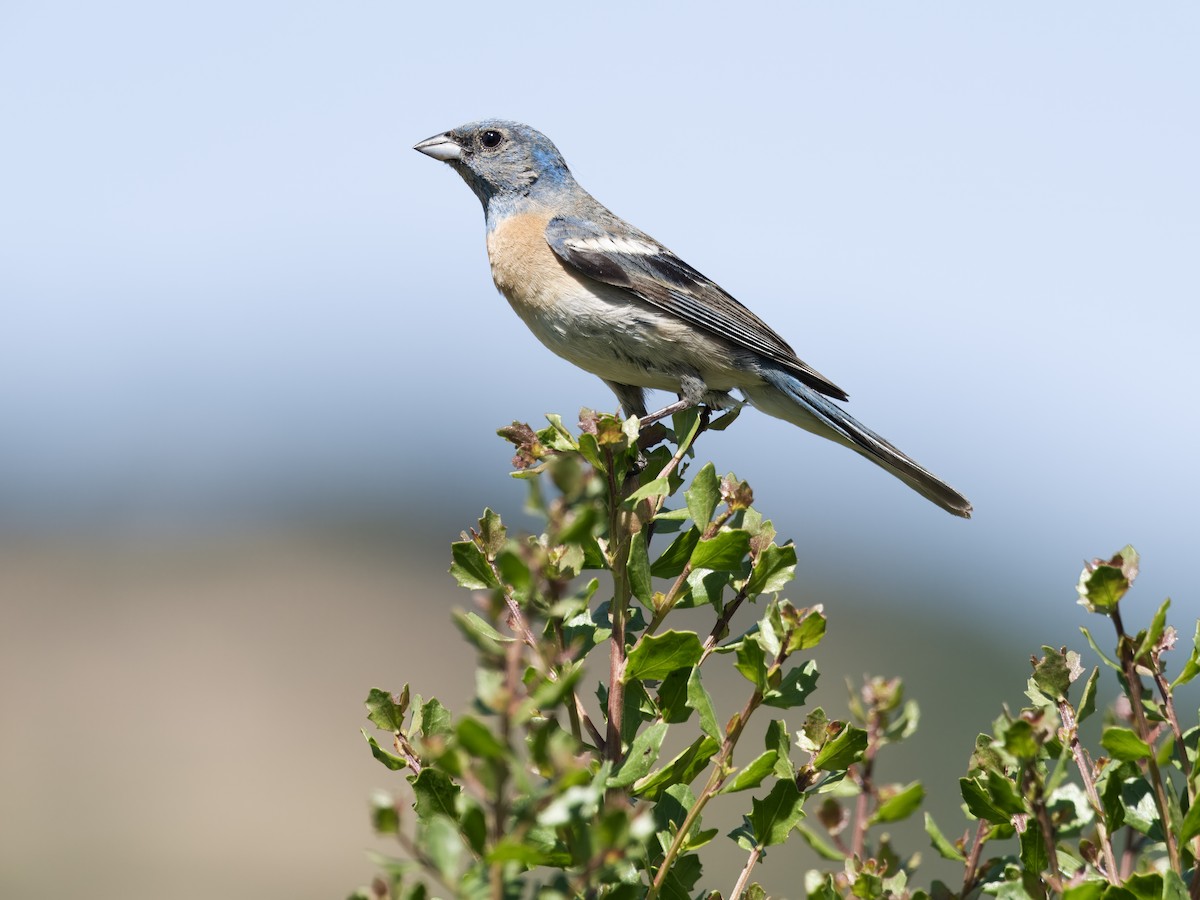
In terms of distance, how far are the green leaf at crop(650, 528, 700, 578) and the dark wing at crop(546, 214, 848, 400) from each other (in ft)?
11.7

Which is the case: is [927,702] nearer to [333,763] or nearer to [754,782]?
[333,763]

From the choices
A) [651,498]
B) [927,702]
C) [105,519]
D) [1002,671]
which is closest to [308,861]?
[927,702]

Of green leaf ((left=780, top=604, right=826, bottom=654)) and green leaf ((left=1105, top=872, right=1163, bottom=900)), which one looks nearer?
green leaf ((left=1105, top=872, right=1163, bottom=900))

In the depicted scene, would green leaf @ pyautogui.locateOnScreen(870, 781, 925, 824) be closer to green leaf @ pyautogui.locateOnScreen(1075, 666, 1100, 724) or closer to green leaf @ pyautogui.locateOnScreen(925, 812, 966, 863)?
green leaf @ pyautogui.locateOnScreen(925, 812, 966, 863)

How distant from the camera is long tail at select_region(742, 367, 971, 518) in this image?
5484 millimetres

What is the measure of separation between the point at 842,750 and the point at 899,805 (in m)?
0.34

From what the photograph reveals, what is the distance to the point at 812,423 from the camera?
6.05 m

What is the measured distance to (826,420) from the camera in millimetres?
5977

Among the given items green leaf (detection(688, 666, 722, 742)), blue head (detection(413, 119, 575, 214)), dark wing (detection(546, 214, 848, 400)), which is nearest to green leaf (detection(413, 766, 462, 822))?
green leaf (detection(688, 666, 722, 742))

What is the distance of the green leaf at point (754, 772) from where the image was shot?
7.23ft

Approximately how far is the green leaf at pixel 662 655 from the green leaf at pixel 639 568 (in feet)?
0.55

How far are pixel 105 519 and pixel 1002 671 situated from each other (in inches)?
1528

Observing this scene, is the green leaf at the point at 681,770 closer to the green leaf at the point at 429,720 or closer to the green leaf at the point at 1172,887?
the green leaf at the point at 429,720

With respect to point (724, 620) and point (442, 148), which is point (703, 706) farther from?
point (442, 148)
